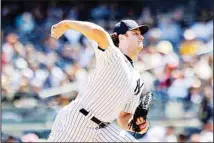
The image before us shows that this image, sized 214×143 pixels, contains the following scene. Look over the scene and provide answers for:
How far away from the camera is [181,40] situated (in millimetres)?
11328

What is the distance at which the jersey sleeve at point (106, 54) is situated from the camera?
4075mm

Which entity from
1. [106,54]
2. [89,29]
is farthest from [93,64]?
[89,29]

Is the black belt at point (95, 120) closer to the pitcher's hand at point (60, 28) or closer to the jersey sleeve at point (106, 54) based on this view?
the jersey sleeve at point (106, 54)

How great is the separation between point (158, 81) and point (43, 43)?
2.90 metres

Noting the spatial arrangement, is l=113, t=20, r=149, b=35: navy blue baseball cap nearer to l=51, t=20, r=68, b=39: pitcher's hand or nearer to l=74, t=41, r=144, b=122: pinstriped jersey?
l=74, t=41, r=144, b=122: pinstriped jersey

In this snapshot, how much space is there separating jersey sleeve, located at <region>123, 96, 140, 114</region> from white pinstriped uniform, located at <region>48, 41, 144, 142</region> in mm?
173

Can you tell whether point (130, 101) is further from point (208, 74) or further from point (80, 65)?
point (80, 65)

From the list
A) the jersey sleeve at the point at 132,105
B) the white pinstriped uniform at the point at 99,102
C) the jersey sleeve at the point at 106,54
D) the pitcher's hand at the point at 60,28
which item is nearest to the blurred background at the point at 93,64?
the jersey sleeve at the point at 132,105

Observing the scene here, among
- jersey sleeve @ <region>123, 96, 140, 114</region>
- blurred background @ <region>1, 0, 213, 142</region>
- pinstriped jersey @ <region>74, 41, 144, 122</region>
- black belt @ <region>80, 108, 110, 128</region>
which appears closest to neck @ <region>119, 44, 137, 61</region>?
pinstriped jersey @ <region>74, 41, 144, 122</region>

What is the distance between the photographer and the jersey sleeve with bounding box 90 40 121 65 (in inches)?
160

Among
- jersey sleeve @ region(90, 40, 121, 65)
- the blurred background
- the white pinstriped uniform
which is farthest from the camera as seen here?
the blurred background

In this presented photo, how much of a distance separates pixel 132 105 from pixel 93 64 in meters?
6.31

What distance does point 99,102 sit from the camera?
13.8 ft

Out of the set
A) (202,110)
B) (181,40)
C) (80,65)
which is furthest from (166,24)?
(202,110)
